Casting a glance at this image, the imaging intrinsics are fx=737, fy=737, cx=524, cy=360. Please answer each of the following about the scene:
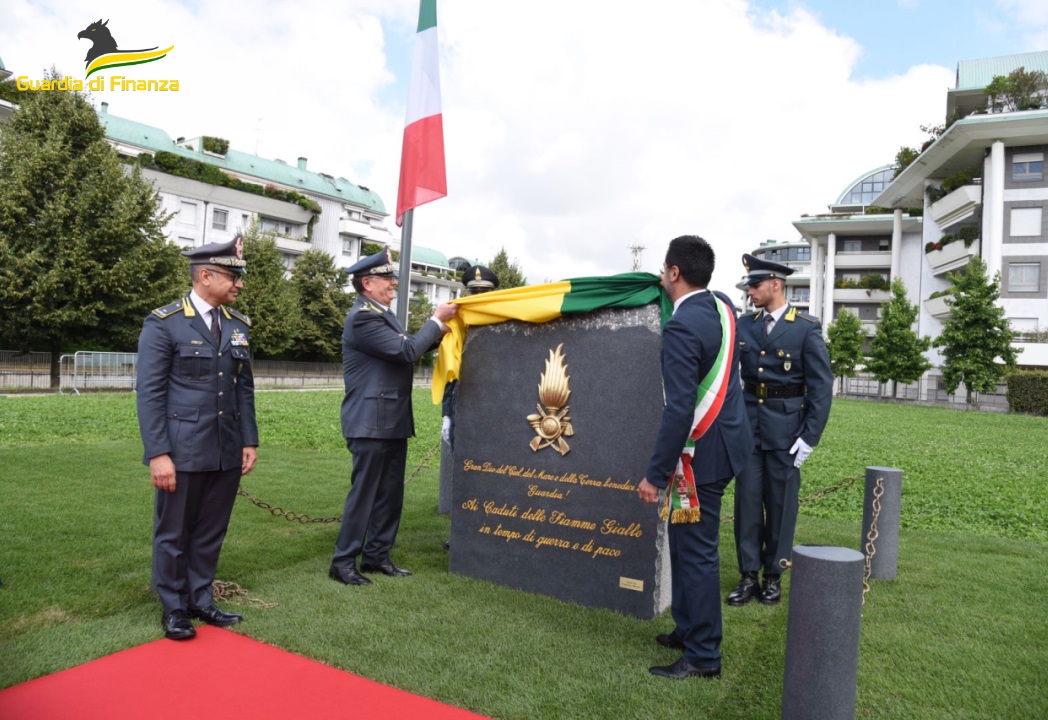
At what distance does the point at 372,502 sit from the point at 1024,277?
138ft

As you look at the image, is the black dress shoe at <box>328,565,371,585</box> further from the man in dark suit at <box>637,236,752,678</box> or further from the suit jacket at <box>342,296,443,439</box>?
the man in dark suit at <box>637,236,752,678</box>

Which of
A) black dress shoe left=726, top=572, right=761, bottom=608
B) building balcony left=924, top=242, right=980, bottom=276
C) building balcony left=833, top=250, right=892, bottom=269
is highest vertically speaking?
building balcony left=833, top=250, right=892, bottom=269

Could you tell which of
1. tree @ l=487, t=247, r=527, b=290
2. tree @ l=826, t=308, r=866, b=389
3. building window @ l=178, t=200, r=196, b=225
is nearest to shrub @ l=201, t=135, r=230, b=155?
building window @ l=178, t=200, r=196, b=225

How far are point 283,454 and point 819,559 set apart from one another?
34.9 feet

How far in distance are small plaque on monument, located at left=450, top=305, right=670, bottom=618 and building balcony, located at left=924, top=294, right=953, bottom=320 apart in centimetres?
4273

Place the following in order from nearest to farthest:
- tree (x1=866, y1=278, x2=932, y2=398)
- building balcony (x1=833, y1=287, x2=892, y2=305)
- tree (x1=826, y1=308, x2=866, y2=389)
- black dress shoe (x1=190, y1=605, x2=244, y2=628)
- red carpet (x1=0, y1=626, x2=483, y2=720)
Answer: red carpet (x1=0, y1=626, x2=483, y2=720) < black dress shoe (x1=190, y1=605, x2=244, y2=628) < tree (x1=866, y1=278, x2=932, y2=398) < tree (x1=826, y1=308, x2=866, y2=389) < building balcony (x1=833, y1=287, x2=892, y2=305)

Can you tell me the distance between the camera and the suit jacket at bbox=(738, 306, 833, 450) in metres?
5.21

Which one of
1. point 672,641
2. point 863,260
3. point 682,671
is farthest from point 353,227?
point 682,671

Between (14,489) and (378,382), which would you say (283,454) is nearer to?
(14,489)

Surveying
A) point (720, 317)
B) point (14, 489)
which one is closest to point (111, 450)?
point (14, 489)

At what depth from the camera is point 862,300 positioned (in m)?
62.1

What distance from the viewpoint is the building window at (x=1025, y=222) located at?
37.2 meters

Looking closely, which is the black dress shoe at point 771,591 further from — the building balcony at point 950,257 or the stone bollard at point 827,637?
the building balcony at point 950,257

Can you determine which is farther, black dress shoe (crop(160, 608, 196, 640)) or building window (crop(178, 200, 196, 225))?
building window (crop(178, 200, 196, 225))
